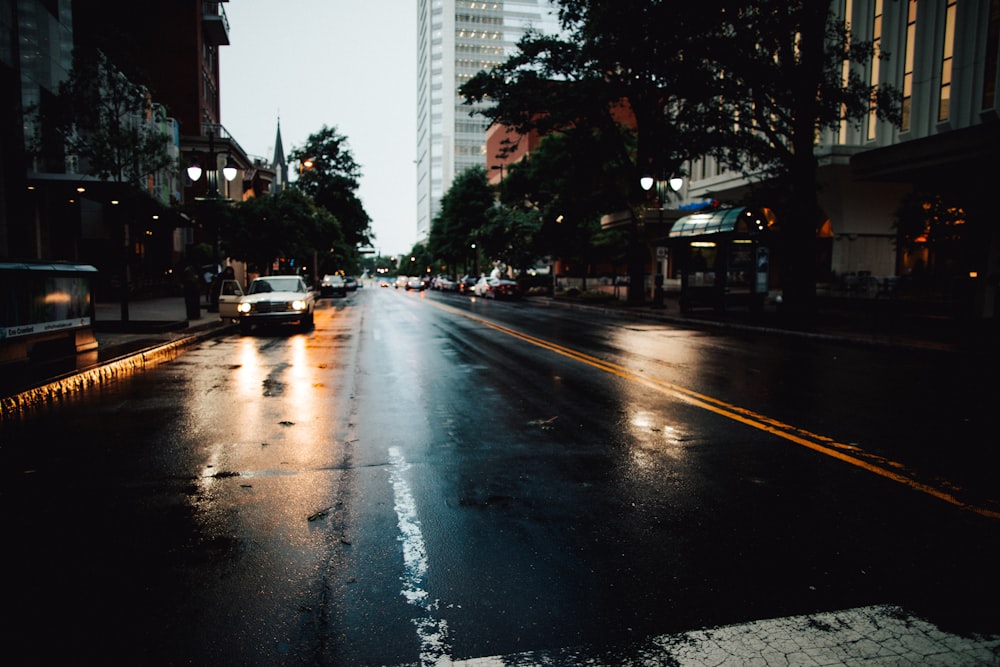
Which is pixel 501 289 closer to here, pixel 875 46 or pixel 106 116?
pixel 875 46

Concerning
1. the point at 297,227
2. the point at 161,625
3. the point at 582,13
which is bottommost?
the point at 161,625

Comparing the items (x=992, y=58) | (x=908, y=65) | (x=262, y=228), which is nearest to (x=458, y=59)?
(x=262, y=228)

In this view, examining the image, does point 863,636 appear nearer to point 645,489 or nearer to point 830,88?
point 645,489

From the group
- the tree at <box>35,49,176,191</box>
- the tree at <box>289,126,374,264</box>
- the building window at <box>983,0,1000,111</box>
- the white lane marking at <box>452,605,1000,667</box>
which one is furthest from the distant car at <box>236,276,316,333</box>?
the tree at <box>289,126,374,264</box>

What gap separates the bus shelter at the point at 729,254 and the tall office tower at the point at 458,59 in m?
138

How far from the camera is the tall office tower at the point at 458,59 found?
162250 millimetres

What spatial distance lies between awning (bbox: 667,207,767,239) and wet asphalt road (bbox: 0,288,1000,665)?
602 inches

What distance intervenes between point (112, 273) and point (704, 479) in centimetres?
3665

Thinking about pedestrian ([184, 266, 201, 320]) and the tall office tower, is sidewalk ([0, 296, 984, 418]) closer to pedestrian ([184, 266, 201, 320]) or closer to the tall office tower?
pedestrian ([184, 266, 201, 320])

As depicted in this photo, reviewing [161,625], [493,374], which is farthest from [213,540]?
[493,374]

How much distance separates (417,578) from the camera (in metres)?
3.56

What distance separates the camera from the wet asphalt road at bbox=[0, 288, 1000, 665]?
123 inches

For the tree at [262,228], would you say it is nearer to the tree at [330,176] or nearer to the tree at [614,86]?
the tree at [614,86]

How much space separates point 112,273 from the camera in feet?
113
